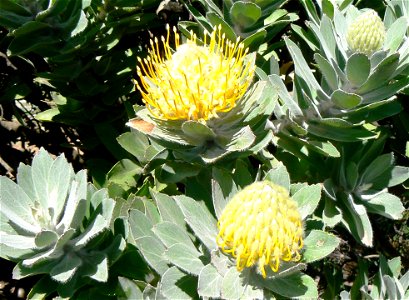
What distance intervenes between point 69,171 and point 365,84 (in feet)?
4.03

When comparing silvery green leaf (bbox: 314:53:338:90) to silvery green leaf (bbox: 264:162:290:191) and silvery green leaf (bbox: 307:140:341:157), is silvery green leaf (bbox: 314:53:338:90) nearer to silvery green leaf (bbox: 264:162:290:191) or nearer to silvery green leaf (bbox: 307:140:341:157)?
silvery green leaf (bbox: 307:140:341:157)

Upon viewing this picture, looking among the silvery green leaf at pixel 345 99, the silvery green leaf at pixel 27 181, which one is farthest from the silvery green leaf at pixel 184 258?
the silvery green leaf at pixel 345 99

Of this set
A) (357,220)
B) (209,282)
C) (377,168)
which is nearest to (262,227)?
(209,282)

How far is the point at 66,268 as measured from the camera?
6.39 feet

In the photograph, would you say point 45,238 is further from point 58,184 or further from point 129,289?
point 129,289

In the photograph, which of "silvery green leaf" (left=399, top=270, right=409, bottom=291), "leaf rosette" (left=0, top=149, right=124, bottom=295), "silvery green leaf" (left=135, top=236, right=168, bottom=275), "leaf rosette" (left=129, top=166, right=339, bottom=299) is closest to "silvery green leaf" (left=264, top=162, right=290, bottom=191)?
"leaf rosette" (left=129, top=166, right=339, bottom=299)

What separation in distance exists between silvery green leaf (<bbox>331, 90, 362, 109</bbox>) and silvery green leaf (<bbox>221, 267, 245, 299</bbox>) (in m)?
0.82

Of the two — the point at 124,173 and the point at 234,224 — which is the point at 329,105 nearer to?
the point at 234,224

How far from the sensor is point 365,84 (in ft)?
7.23

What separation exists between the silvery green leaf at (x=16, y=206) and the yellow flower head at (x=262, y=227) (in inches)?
29.3

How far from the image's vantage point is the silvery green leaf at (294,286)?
1817 millimetres

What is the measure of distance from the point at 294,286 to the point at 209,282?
293 millimetres

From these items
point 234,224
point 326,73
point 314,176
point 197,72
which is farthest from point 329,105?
point 234,224

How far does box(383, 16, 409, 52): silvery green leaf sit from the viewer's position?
224 cm
